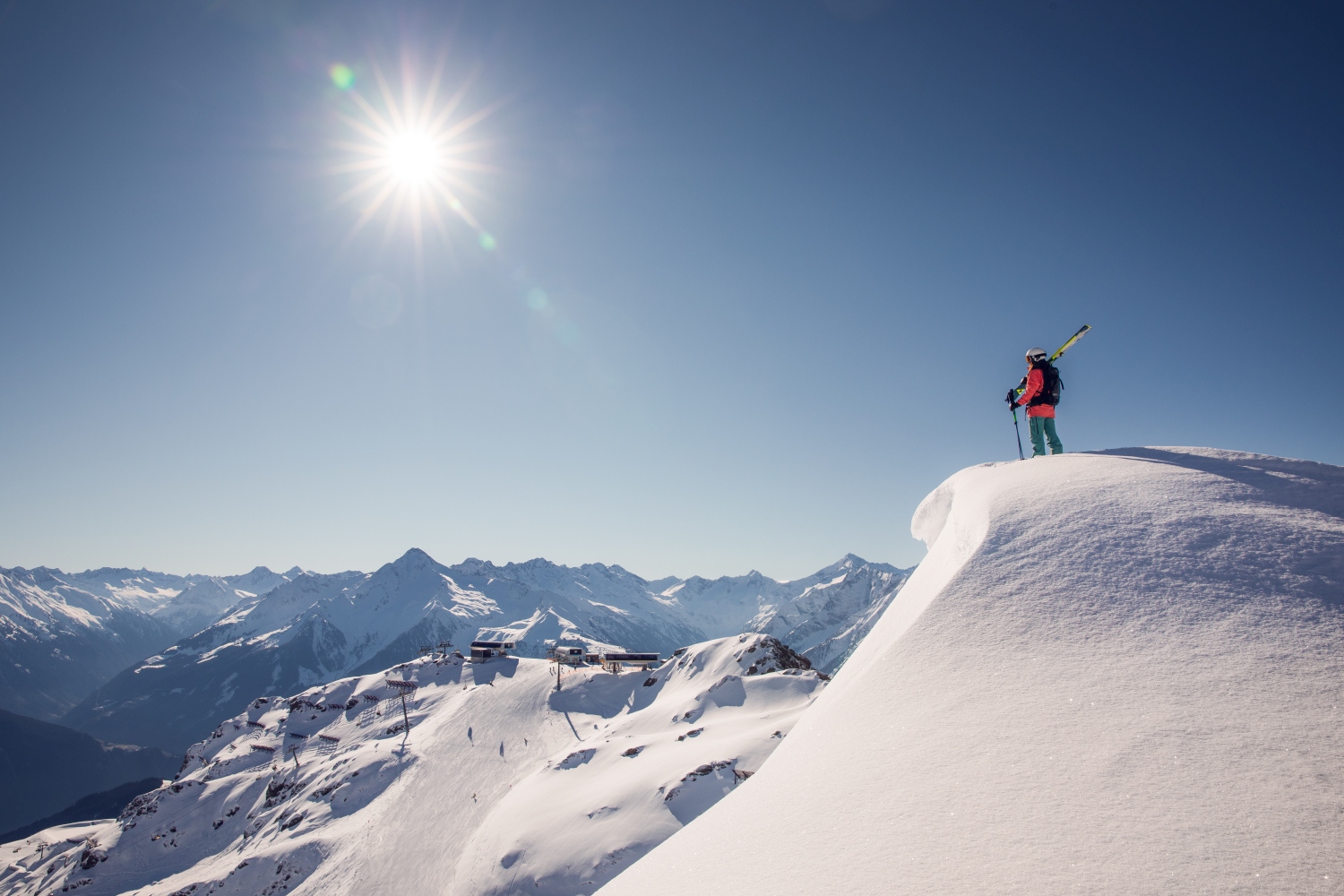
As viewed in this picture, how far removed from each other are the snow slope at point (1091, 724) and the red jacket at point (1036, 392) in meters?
5.71

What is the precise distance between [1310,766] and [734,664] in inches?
2096

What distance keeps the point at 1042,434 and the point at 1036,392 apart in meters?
1.11

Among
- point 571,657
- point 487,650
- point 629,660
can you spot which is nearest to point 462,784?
point 629,660

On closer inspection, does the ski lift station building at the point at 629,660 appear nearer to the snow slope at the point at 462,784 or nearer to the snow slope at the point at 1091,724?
the snow slope at the point at 462,784

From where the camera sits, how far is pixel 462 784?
159 ft

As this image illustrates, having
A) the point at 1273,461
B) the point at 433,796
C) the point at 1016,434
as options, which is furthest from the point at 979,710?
the point at 433,796

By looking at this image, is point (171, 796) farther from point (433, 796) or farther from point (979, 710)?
point (979, 710)

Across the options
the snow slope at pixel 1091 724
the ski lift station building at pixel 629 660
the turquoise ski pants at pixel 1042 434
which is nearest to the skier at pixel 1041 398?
the turquoise ski pants at pixel 1042 434

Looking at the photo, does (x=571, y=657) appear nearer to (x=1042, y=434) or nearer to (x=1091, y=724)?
(x=1042, y=434)

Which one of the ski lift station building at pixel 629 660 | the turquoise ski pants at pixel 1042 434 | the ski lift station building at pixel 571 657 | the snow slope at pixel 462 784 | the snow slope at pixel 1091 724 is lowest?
A: the snow slope at pixel 462 784

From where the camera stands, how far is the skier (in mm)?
13711

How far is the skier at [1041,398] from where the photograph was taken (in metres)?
13.7

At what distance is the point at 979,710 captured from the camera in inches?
204

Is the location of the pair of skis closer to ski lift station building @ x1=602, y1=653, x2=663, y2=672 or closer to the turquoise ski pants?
the turquoise ski pants
